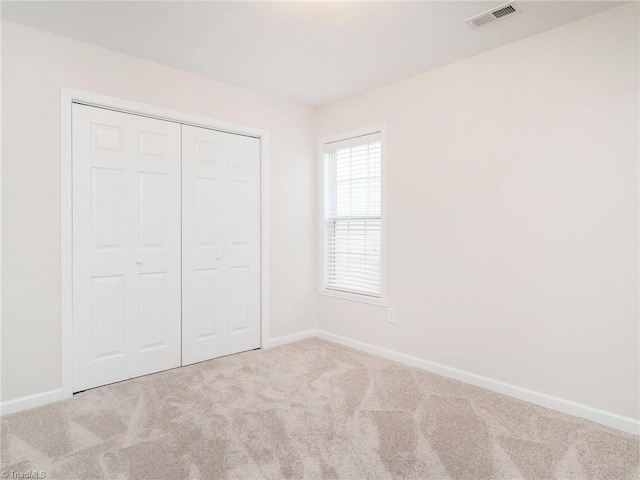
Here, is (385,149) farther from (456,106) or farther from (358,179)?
(456,106)

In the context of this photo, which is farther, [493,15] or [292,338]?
[292,338]

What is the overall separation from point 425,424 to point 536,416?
75 cm

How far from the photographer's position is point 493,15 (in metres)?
2.39

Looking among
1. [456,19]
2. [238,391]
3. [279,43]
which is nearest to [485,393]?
[238,391]

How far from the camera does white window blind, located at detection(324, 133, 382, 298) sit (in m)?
3.76

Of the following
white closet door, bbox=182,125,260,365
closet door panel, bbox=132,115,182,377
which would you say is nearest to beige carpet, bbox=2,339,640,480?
closet door panel, bbox=132,115,182,377

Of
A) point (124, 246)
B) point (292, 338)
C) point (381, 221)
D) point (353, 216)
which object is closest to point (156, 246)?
point (124, 246)

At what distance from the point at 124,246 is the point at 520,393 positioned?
312 cm

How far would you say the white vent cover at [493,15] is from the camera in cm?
231

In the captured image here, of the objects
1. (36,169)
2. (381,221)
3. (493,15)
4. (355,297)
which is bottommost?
(355,297)

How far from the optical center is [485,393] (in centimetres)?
281

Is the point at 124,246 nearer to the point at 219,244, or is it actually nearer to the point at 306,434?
the point at 219,244

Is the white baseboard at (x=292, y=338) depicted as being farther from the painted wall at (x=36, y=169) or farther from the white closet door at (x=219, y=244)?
the painted wall at (x=36, y=169)

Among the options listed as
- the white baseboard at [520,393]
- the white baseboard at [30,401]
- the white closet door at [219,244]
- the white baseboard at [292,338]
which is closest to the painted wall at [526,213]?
the white baseboard at [520,393]
